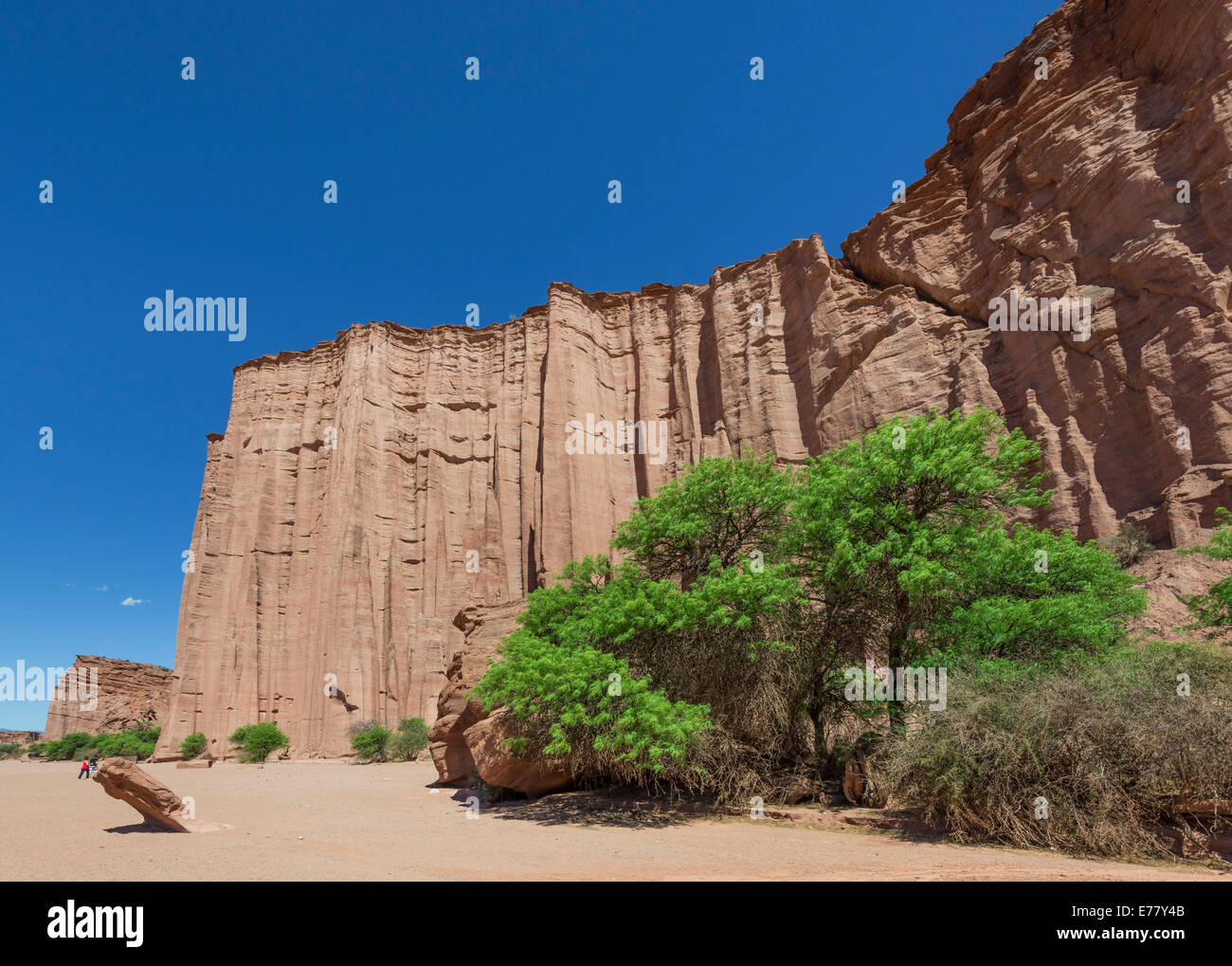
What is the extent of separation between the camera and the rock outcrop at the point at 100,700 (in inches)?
2534

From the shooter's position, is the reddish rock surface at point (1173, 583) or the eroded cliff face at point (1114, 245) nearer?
the reddish rock surface at point (1173, 583)

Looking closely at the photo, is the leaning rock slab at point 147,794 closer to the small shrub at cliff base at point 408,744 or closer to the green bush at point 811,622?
the green bush at point 811,622

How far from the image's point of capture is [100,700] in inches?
2566

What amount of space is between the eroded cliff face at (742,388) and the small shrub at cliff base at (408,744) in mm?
4389

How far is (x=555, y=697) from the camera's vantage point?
1234cm

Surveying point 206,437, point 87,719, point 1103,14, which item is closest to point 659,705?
point 1103,14

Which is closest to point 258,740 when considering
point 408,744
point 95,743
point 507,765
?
point 408,744

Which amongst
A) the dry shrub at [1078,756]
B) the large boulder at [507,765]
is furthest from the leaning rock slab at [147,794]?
the dry shrub at [1078,756]

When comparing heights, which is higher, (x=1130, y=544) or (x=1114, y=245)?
(x=1114, y=245)

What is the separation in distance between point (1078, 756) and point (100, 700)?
84963 millimetres

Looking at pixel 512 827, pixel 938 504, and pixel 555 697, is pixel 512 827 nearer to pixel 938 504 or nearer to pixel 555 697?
pixel 555 697

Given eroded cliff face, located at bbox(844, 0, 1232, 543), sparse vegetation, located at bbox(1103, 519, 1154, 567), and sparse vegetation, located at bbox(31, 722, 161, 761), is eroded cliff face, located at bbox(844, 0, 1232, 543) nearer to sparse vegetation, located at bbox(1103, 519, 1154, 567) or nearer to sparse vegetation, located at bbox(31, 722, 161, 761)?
sparse vegetation, located at bbox(1103, 519, 1154, 567)

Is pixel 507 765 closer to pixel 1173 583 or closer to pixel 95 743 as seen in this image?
pixel 1173 583

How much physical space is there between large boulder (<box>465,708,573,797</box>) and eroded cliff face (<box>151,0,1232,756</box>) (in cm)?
2324
